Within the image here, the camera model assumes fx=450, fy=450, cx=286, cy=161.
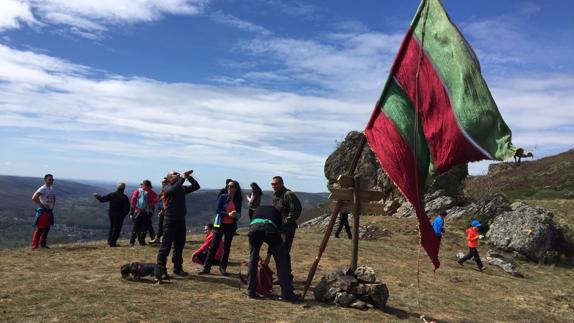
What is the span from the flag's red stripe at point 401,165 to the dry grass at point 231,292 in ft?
7.64

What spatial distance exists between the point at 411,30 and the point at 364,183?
3559mm

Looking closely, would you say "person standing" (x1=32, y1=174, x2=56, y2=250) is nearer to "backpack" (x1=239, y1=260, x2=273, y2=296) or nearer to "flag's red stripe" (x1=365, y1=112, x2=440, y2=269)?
"backpack" (x1=239, y1=260, x2=273, y2=296)

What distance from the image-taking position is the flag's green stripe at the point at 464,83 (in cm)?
662

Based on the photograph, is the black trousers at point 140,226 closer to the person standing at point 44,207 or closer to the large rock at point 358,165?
the person standing at point 44,207

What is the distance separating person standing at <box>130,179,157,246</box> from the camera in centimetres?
1639

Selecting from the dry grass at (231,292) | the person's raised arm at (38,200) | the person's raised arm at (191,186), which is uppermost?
the person's raised arm at (191,186)

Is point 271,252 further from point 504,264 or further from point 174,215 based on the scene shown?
point 504,264

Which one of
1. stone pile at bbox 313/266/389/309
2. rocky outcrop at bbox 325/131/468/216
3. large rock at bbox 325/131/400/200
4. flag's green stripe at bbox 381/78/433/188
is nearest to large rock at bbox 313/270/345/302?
stone pile at bbox 313/266/389/309

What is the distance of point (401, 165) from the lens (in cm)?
829

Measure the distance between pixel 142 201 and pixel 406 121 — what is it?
11323 millimetres

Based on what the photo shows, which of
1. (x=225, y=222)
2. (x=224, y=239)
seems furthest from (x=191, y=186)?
(x=224, y=239)

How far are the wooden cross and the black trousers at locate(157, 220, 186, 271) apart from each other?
3.94 meters

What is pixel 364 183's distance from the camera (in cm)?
1022

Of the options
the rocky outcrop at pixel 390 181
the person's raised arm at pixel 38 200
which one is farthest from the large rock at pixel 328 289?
the rocky outcrop at pixel 390 181
